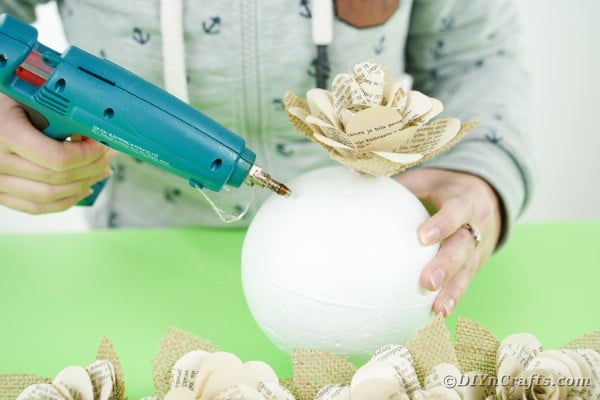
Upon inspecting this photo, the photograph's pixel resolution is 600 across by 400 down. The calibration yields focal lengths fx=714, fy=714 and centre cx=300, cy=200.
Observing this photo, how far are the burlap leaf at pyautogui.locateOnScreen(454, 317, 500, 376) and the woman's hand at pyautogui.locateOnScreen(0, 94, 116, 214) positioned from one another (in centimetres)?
36

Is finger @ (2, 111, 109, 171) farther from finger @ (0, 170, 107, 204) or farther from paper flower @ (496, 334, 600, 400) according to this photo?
paper flower @ (496, 334, 600, 400)

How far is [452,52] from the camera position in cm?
88

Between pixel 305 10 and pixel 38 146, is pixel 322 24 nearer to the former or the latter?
pixel 305 10

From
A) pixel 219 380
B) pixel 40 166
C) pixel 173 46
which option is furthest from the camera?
pixel 173 46

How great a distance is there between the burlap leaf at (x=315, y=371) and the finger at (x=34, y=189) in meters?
0.32

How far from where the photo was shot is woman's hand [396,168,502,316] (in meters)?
0.57

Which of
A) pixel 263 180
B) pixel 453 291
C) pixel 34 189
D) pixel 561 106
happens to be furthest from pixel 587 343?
pixel 561 106

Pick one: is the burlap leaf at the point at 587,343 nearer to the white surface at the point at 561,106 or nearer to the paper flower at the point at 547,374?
the paper flower at the point at 547,374

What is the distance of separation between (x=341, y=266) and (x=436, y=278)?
0.08 metres

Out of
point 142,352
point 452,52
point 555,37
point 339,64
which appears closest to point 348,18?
point 339,64

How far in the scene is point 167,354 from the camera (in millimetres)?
460

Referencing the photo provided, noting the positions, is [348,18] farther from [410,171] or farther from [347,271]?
[347,271]

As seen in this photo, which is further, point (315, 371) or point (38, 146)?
point (38, 146)

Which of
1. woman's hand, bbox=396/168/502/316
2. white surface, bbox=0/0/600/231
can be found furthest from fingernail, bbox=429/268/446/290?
white surface, bbox=0/0/600/231
